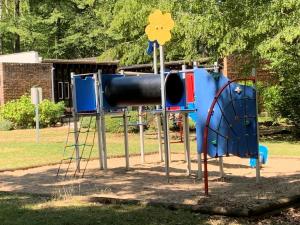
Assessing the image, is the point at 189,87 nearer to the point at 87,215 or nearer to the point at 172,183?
the point at 172,183

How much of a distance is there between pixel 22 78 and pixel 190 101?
22.5 m

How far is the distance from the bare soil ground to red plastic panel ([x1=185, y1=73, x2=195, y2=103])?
1.47 meters

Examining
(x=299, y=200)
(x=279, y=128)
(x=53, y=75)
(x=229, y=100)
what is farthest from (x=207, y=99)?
(x=53, y=75)

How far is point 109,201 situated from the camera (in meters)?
7.64

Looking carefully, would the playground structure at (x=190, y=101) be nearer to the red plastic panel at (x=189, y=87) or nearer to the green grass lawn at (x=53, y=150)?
the red plastic panel at (x=189, y=87)

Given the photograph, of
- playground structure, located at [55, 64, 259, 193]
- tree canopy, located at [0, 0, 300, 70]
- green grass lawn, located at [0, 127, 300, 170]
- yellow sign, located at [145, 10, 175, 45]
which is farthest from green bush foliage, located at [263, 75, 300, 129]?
yellow sign, located at [145, 10, 175, 45]

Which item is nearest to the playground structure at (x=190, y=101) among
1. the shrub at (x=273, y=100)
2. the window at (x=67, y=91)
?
the shrub at (x=273, y=100)

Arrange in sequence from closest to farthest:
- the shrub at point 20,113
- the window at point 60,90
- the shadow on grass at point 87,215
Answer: the shadow on grass at point 87,215 < the shrub at point 20,113 < the window at point 60,90

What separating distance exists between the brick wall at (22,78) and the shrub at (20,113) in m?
2.44

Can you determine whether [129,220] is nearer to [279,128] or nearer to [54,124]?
[279,128]

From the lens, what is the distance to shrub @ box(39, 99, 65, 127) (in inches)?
1137

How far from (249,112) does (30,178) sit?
4461 mm

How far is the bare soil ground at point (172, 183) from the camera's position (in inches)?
328

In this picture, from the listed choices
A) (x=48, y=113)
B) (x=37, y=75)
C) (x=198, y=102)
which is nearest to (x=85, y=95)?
(x=198, y=102)
